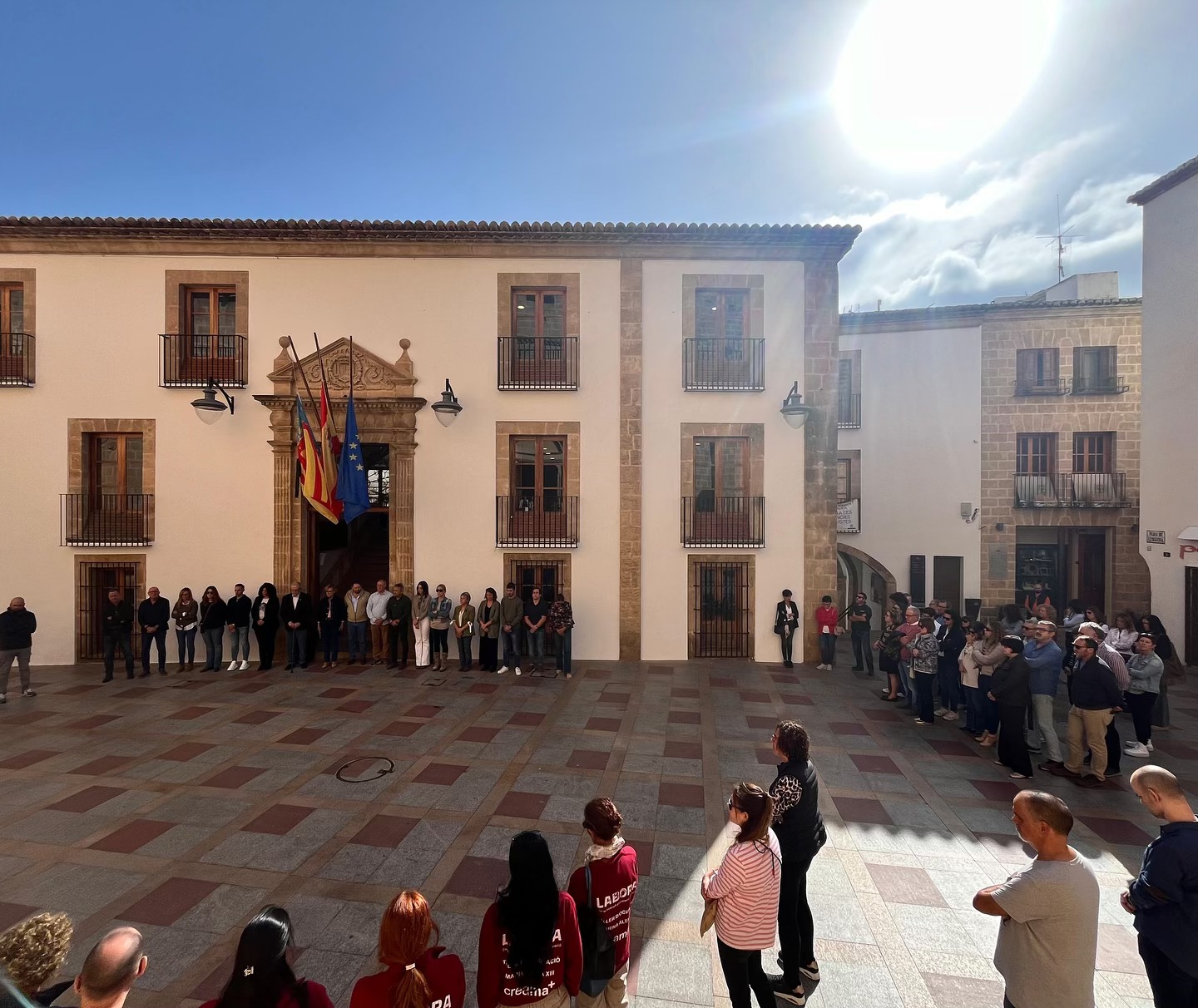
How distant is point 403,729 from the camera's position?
23.1ft

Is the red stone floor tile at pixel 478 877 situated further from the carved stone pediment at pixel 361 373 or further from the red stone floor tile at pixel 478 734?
the carved stone pediment at pixel 361 373

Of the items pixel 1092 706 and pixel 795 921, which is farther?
pixel 1092 706

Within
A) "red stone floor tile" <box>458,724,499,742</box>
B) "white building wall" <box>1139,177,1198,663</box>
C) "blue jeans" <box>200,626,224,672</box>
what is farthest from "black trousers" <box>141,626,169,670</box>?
"white building wall" <box>1139,177,1198,663</box>

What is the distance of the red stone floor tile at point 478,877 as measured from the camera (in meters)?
3.96

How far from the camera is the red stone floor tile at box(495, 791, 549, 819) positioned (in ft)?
16.4

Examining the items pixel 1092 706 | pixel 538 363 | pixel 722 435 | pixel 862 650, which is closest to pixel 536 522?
pixel 538 363

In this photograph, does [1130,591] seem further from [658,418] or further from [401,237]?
[401,237]

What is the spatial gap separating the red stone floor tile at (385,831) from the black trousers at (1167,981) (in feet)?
16.5

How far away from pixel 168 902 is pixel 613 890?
3.76 m

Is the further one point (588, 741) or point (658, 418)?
point (658, 418)

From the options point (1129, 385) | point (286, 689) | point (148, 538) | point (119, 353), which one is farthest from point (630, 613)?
point (1129, 385)

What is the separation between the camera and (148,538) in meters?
10.1

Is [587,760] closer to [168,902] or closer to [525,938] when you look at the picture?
[168,902]

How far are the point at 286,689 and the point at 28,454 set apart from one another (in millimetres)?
7447
